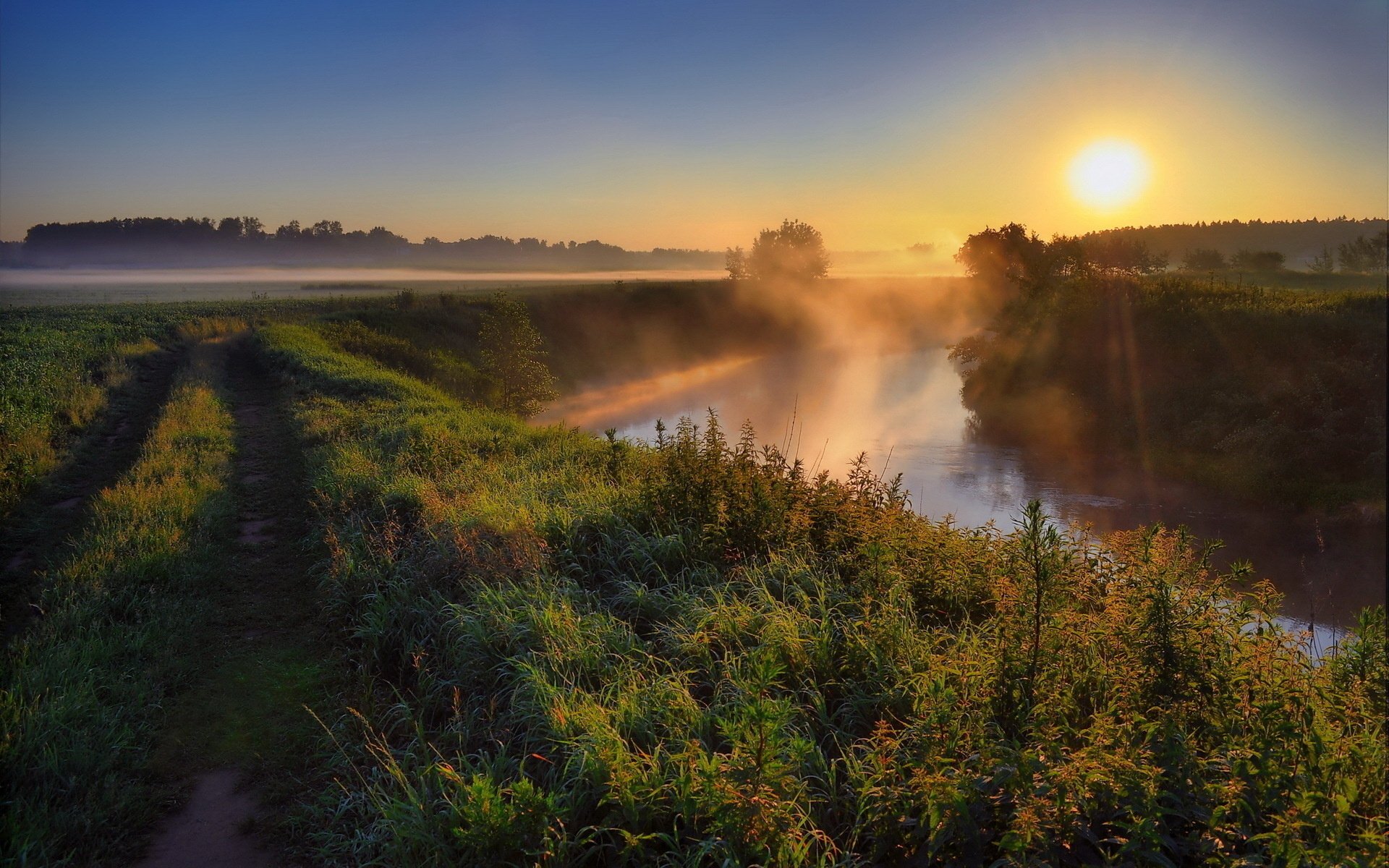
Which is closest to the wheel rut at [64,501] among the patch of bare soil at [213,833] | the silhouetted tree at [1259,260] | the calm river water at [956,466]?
the patch of bare soil at [213,833]

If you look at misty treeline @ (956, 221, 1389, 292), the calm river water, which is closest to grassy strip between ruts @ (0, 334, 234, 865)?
the calm river water

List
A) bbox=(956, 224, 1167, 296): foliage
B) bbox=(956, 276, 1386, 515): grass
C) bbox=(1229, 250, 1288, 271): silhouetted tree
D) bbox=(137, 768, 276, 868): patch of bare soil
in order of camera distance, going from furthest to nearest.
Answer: bbox=(1229, 250, 1288, 271): silhouetted tree < bbox=(956, 224, 1167, 296): foliage < bbox=(956, 276, 1386, 515): grass < bbox=(137, 768, 276, 868): patch of bare soil

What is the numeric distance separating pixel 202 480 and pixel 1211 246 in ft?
295

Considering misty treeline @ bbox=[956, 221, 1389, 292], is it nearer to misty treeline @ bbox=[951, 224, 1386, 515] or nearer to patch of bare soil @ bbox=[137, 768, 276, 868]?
misty treeline @ bbox=[951, 224, 1386, 515]

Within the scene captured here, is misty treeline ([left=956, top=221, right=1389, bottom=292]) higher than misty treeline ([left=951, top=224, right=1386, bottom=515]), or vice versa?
misty treeline ([left=956, top=221, right=1389, bottom=292])

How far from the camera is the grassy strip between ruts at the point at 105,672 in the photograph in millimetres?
4613

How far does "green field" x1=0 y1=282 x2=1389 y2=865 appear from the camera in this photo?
3.85 m

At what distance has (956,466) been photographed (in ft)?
80.9

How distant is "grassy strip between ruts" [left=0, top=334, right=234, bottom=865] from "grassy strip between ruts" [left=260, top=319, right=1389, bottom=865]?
1.35 metres

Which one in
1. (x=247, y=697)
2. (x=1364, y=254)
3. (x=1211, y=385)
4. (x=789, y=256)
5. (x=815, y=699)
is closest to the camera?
(x=815, y=699)

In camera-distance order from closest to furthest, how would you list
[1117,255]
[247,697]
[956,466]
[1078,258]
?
1. [247,697]
2. [956,466]
3. [1078,258]
4. [1117,255]

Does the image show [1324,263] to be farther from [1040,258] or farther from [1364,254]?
[1040,258]

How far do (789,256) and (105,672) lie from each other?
333 feet

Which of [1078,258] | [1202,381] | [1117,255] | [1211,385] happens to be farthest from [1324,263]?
[1211,385]
